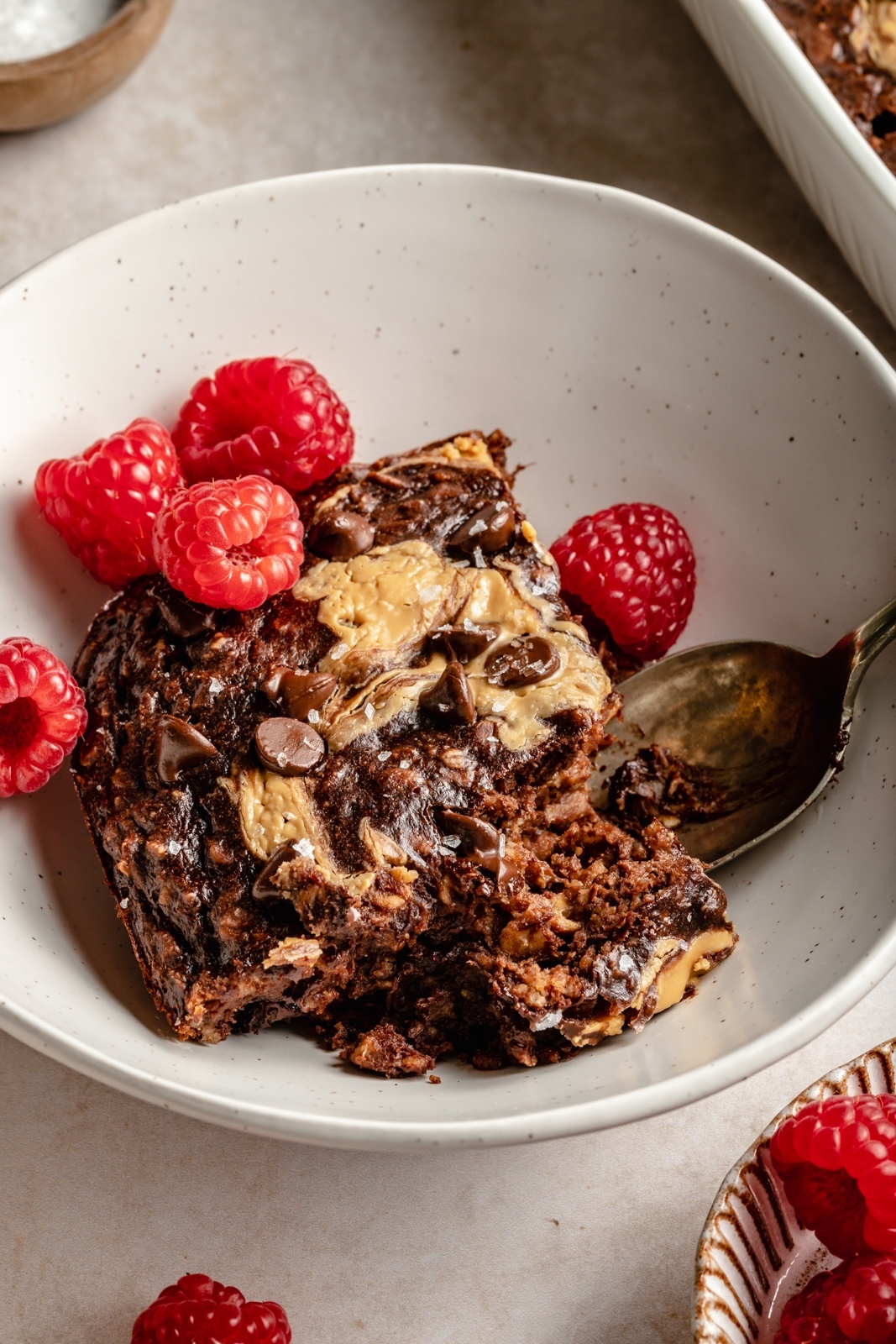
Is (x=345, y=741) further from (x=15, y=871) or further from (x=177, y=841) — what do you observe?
(x=15, y=871)

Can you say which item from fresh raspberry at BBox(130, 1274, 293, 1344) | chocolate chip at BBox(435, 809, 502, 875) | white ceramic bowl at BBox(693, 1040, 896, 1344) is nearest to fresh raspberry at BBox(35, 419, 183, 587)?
chocolate chip at BBox(435, 809, 502, 875)

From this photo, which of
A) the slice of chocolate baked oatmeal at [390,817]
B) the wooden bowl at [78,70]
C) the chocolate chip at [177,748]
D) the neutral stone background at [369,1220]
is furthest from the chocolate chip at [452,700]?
the wooden bowl at [78,70]

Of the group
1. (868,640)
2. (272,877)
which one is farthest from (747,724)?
(272,877)

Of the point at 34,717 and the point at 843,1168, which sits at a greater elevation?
the point at 843,1168

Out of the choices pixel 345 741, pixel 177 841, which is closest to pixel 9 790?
pixel 177 841

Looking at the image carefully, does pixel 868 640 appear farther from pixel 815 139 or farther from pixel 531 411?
pixel 815 139

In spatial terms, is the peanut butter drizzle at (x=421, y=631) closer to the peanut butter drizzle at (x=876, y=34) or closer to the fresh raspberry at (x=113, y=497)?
the fresh raspberry at (x=113, y=497)
